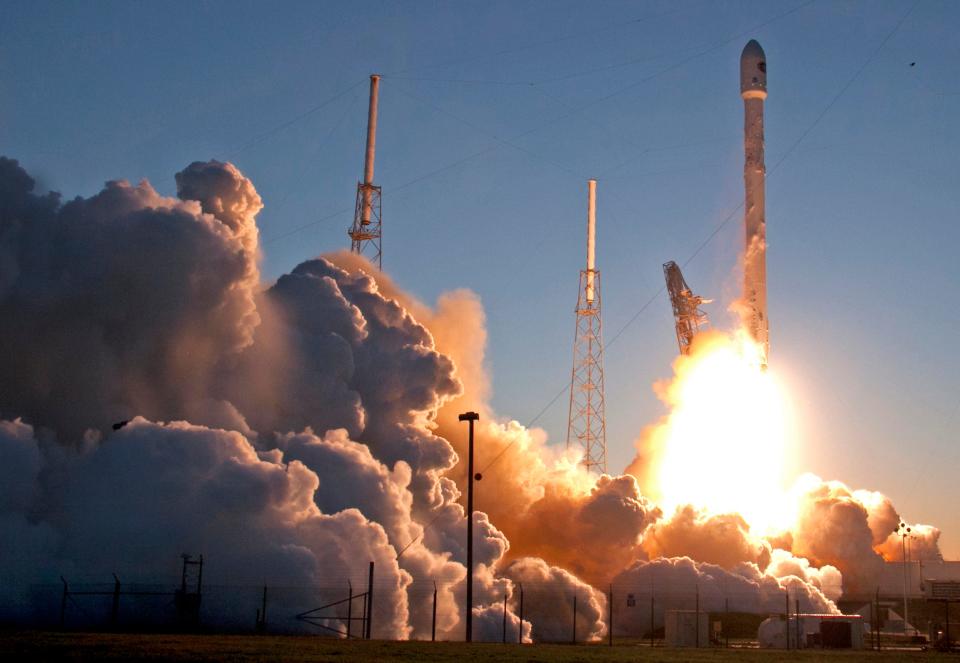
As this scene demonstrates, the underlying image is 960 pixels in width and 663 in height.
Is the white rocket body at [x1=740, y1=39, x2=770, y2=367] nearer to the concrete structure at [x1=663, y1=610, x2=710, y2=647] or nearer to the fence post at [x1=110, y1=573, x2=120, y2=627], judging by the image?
the concrete structure at [x1=663, y1=610, x2=710, y2=647]

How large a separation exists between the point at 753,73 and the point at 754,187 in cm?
800

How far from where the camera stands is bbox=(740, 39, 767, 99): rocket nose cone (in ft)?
322

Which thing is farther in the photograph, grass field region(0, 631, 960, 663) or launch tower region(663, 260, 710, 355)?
launch tower region(663, 260, 710, 355)

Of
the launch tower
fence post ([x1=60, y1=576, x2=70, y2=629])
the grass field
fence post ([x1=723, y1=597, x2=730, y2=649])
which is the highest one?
the launch tower

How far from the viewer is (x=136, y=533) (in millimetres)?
66562

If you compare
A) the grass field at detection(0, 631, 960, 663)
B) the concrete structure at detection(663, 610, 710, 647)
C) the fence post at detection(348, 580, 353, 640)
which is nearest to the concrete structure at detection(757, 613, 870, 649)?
the concrete structure at detection(663, 610, 710, 647)

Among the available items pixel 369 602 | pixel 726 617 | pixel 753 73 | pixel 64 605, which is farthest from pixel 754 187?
pixel 64 605

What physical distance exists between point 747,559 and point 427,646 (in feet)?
161

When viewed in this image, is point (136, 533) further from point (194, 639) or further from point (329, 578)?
point (194, 639)

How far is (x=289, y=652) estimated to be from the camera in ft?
148

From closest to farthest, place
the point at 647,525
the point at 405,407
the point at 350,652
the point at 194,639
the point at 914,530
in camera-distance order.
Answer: the point at 350,652 → the point at 194,639 → the point at 405,407 → the point at 647,525 → the point at 914,530

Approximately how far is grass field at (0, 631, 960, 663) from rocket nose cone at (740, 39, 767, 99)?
49.4m

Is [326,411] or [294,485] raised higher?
[326,411]

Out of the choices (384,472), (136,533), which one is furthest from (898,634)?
(136,533)
